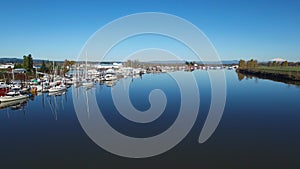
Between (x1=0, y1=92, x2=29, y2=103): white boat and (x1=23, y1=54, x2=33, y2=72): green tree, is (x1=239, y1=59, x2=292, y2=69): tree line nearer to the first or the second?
(x1=23, y1=54, x2=33, y2=72): green tree

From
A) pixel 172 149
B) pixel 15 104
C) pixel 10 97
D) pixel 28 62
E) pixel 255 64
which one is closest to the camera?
pixel 172 149

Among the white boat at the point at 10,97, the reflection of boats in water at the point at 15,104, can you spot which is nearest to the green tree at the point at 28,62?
the white boat at the point at 10,97

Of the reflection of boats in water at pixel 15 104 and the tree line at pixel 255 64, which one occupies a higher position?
the tree line at pixel 255 64

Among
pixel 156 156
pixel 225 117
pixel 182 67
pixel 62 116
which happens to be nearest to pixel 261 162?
pixel 156 156

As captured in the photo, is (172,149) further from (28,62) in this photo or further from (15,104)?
(28,62)

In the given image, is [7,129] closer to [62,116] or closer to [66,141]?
[62,116]

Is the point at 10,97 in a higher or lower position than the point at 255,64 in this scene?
lower

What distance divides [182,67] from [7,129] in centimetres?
4335

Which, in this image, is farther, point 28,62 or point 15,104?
point 28,62

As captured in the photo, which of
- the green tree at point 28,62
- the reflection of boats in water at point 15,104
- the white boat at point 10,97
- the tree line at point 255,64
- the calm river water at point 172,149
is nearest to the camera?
the calm river water at point 172,149

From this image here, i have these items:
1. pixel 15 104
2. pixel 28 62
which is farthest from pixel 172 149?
pixel 28 62

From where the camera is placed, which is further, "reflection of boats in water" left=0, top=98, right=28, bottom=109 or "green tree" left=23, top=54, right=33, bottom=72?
"green tree" left=23, top=54, right=33, bottom=72

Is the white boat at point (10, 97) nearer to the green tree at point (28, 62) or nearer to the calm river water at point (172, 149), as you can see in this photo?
→ the calm river water at point (172, 149)

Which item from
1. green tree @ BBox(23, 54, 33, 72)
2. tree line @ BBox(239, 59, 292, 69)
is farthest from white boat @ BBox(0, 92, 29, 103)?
tree line @ BBox(239, 59, 292, 69)
